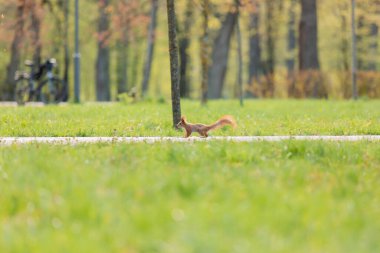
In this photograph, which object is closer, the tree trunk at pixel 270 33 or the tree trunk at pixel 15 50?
the tree trunk at pixel 15 50

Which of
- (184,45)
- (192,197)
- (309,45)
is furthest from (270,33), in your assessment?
(192,197)

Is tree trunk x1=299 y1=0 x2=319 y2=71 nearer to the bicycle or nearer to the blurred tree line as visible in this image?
the blurred tree line

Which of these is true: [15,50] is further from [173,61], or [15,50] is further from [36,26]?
[173,61]

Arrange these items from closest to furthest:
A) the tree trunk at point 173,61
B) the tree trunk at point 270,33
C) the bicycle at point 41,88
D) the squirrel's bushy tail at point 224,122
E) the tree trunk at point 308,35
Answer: the squirrel's bushy tail at point 224,122 → the tree trunk at point 173,61 → the bicycle at point 41,88 → the tree trunk at point 308,35 → the tree trunk at point 270,33

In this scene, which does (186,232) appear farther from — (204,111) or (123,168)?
(204,111)

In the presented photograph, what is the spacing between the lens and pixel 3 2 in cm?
3506

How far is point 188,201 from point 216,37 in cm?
3245

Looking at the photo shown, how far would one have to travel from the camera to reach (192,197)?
717cm

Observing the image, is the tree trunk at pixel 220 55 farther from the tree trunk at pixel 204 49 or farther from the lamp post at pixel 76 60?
the tree trunk at pixel 204 49

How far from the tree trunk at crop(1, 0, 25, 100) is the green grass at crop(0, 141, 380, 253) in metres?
29.1

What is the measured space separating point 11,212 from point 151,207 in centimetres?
131

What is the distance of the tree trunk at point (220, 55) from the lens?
125ft

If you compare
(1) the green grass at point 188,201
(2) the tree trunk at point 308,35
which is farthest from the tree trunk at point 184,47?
(1) the green grass at point 188,201

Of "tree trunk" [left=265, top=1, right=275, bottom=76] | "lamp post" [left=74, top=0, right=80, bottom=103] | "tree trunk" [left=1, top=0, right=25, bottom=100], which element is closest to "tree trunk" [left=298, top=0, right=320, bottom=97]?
"lamp post" [left=74, top=0, right=80, bottom=103]
